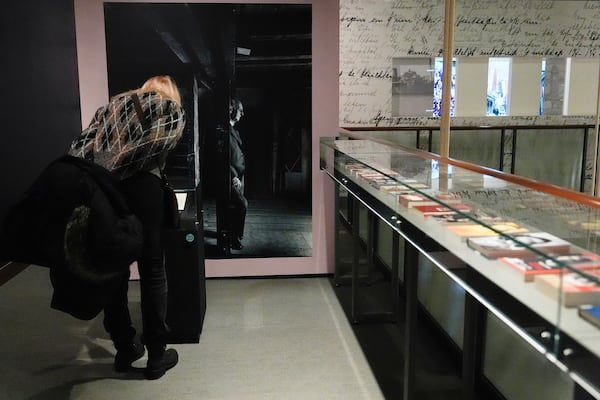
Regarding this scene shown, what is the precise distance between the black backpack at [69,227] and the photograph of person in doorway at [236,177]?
6.63 feet

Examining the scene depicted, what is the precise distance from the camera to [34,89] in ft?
14.7

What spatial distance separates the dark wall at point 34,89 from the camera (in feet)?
13.6

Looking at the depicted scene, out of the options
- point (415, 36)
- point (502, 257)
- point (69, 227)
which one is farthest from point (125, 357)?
point (415, 36)

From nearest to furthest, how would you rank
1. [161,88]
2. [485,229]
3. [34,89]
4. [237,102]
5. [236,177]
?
[485,229], [161,88], [237,102], [236,177], [34,89]

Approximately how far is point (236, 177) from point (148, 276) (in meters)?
1.67

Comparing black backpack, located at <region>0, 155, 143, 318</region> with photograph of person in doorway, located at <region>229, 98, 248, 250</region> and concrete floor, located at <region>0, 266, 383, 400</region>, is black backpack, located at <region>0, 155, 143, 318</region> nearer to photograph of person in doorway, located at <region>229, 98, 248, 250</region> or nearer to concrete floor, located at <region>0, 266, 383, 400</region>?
concrete floor, located at <region>0, 266, 383, 400</region>

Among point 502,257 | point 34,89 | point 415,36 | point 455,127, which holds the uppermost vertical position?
point 415,36

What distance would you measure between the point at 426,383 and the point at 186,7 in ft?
9.74

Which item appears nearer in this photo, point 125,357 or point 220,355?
point 125,357

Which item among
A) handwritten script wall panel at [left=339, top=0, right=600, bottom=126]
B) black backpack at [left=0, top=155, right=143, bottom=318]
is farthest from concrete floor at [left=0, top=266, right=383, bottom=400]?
handwritten script wall panel at [left=339, top=0, right=600, bottom=126]

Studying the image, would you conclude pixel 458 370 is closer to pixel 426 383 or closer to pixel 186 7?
pixel 426 383

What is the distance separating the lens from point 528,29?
5.49 m

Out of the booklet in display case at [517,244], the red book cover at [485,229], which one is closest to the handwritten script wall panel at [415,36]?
the red book cover at [485,229]

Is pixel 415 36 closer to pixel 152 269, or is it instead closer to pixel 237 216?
pixel 237 216
